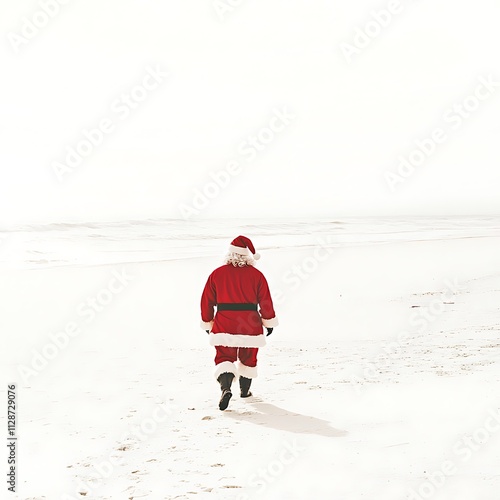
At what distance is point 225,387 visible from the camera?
5723 mm

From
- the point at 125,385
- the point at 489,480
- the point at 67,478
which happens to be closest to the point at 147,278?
→ the point at 125,385

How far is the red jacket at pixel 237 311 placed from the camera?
5934 mm

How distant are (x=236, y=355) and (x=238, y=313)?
39 centimetres

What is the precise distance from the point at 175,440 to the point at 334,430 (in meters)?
1.16

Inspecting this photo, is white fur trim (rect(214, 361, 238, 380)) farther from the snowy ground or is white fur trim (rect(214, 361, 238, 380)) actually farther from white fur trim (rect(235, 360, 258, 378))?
the snowy ground

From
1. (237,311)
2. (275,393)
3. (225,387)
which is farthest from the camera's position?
(275,393)

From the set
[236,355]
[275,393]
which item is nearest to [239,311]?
[236,355]

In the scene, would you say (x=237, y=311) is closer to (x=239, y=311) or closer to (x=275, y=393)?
(x=239, y=311)

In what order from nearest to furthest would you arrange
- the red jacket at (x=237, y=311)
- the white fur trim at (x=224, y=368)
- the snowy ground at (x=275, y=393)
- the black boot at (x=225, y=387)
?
1. the snowy ground at (x=275, y=393)
2. the black boot at (x=225, y=387)
3. the white fur trim at (x=224, y=368)
4. the red jacket at (x=237, y=311)

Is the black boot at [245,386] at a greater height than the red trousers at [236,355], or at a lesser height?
lesser

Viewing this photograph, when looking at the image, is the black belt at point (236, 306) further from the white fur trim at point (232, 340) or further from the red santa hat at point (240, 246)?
the red santa hat at point (240, 246)

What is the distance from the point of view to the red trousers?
5941 mm

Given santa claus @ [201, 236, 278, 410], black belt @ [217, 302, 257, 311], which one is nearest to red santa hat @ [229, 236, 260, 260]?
santa claus @ [201, 236, 278, 410]

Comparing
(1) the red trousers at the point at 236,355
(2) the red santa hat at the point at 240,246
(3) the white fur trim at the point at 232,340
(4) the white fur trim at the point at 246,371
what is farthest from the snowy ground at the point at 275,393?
(2) the red santa hat at the point at 240,246
